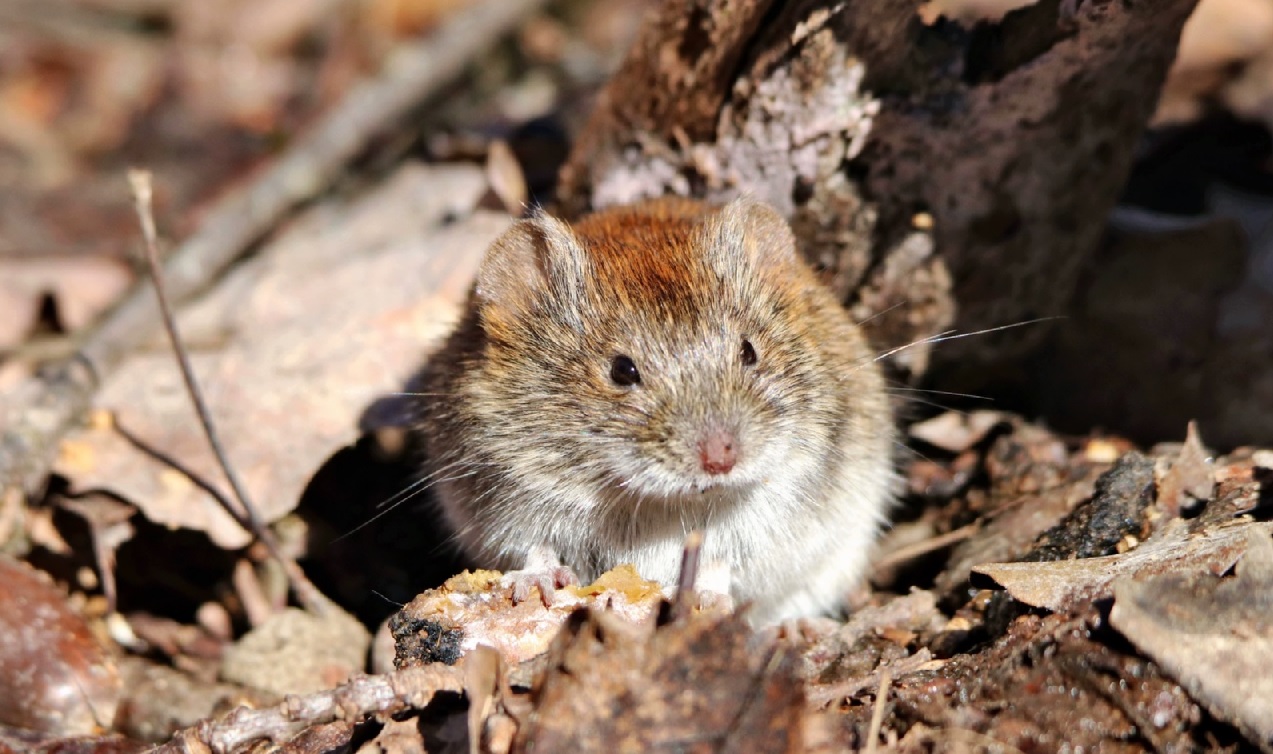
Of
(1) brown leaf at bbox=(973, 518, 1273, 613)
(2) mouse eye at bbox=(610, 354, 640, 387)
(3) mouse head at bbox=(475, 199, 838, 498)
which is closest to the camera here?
(1) brown leaf at bbox=(973, 518, 1273, 613)

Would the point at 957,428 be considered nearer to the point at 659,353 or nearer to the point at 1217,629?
the point at 659,353

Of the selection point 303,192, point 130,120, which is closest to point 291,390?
point 303,192

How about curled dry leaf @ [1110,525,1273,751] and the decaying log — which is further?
the decaying log

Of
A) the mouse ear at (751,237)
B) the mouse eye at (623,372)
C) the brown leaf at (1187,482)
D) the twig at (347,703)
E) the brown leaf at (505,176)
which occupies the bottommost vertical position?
the brown leaf at (1187,482)

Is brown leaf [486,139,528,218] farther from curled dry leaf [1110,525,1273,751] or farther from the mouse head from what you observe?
curled dry leaf [1110,525,1273,751]

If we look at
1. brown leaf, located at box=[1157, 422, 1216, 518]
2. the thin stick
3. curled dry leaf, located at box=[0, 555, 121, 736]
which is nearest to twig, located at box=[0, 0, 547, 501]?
curled dry leaf, located at box=[0, 555, 121, 736]

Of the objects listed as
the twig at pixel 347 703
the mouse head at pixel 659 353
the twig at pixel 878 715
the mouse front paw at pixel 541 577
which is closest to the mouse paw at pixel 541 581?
the mouse front paw at pixel 541 577

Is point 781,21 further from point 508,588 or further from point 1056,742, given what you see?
point 1056,742

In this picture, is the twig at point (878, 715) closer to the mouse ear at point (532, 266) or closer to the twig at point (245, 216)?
the mouse ear at point (532, 266)
